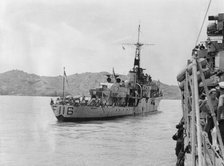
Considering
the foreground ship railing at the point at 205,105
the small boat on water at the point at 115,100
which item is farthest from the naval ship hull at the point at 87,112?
the foreground ship railing at the point at 205,105

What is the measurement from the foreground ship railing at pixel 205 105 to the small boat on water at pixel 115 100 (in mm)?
26008

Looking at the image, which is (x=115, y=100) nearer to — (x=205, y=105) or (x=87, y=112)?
(x=87, y=112)

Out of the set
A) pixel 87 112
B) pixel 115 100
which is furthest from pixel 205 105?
pixel 115 100

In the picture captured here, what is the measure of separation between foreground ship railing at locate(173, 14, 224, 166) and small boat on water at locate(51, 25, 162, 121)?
26008 millimetres

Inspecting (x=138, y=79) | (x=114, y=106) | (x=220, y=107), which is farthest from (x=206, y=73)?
(x=138, y=79)

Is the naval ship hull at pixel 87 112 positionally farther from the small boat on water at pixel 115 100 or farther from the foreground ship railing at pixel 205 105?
the foreground ship railing at pixel 205 105

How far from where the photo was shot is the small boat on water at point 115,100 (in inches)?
1783

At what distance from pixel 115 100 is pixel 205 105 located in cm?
4706

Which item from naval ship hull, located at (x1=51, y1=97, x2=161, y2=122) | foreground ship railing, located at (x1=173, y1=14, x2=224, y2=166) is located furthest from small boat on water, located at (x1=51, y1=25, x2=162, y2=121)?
foreground ship railing, located at (x1=173, y1=14, x2=224, y2=166)

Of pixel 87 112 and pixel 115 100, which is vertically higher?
pixel 115 100

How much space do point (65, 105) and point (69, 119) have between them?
7.04ft

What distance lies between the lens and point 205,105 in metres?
8.70

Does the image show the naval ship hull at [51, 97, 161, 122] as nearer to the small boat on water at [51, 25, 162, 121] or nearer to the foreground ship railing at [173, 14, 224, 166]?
the small boat on water at [51, 25, 162, 121]

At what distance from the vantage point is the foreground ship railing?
501cm
